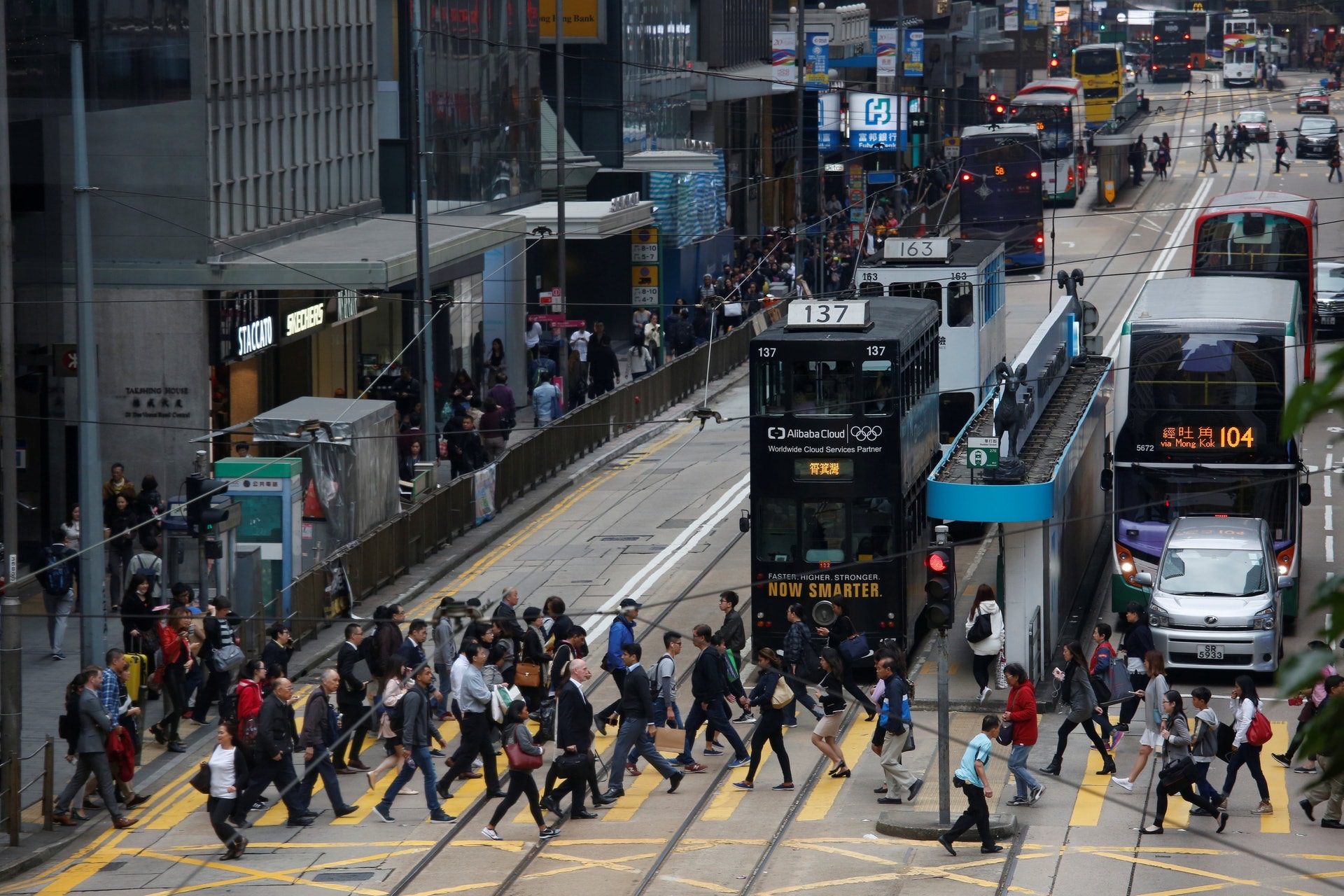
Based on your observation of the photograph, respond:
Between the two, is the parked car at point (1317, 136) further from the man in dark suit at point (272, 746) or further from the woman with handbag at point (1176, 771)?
the man in dark suit at point (272, 746)

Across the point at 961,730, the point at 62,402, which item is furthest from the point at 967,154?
the point at 961,730

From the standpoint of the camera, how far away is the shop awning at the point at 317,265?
2797cm

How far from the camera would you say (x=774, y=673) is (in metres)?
17.2

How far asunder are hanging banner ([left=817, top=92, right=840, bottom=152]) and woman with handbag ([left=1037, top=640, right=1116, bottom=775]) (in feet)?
141

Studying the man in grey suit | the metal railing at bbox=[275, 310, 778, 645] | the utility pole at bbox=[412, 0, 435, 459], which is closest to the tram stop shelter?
the metal railing at bbox=[275, 310, 778, 645]

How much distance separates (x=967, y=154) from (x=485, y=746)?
1521 inches

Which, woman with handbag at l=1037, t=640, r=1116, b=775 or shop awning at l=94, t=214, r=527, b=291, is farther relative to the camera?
shop awning at l=94, t=214, r=527, b=291

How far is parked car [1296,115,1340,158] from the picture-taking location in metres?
72.0

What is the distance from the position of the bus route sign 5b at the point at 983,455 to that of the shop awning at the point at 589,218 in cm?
1773

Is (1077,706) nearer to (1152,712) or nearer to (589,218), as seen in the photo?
(1152,712)

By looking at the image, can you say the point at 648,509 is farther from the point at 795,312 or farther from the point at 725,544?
the point at 795,312

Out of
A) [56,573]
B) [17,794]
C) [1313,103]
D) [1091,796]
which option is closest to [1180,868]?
[1091,796]

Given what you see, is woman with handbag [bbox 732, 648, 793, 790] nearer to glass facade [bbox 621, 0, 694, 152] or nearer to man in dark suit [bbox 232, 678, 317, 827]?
man in dark suit [bbox 232, 678, 317, 827]

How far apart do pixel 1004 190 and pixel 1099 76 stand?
109ft
